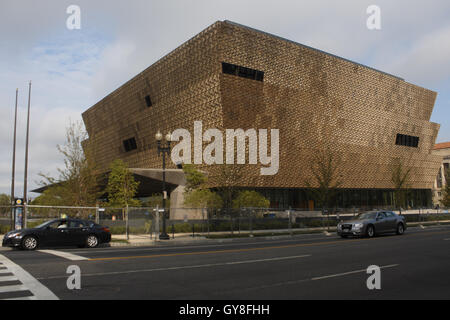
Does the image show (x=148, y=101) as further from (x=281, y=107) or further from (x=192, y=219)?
(x=192, y=219)

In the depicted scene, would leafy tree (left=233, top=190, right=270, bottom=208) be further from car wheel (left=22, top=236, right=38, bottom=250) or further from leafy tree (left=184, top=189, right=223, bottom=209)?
car wheel (left=22, top=236, right=38, bottom=250)

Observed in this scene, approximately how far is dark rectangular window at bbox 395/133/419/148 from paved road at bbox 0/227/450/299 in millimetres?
58616

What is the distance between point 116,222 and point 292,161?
28671 mm

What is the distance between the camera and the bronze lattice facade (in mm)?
44938

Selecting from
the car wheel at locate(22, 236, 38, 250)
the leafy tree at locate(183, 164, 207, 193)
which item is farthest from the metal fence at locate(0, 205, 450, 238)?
the car wheel at locate(22, 236, 38, 250)

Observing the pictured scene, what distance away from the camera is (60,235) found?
18391 mm

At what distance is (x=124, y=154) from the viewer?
6675 centimetres

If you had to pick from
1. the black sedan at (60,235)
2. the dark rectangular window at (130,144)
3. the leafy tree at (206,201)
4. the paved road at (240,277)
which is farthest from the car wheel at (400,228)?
the dark rectangular window at (130,144)

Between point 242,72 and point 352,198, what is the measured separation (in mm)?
31674

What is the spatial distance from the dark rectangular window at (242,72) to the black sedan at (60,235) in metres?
28.9

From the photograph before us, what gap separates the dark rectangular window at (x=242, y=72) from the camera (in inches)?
1748

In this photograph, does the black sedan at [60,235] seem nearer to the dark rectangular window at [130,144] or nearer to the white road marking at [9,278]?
the white road marking at [9,278]
